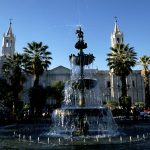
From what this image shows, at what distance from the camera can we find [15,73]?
1436 inches

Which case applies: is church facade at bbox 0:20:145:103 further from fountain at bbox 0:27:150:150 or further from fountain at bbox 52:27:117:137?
fountain at bbox 52:27:117:137

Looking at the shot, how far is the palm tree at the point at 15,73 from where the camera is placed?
36438mm

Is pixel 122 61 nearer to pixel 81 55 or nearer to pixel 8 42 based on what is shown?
pixel 81 55

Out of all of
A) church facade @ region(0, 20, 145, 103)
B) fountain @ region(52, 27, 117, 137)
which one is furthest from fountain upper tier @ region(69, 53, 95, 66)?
church facade @ region(0, 20, 145, 103)

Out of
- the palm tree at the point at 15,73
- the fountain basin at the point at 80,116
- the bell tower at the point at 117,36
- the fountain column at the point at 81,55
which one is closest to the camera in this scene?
the fountain basin at the point at 80,116

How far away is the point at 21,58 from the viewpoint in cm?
3772

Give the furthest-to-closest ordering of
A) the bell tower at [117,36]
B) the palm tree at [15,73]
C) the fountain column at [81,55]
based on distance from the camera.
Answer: the bell tower at [117,36]
the palm tree at [15,73]
the fountain column at [81,55]

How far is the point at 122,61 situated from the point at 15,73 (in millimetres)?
12875

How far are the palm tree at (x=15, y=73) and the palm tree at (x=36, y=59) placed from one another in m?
1.08

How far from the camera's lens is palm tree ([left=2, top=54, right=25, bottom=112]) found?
36.4 metres

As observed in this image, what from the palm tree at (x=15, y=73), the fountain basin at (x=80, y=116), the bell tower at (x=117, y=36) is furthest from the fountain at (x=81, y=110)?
Result: the bell tower at (x=117, y=36)

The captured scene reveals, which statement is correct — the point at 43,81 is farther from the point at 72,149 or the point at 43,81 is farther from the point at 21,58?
the point at 72,149

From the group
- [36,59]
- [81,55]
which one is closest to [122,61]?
[36,59]

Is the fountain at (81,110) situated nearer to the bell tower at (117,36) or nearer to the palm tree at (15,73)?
the palm tree at (15,73)
